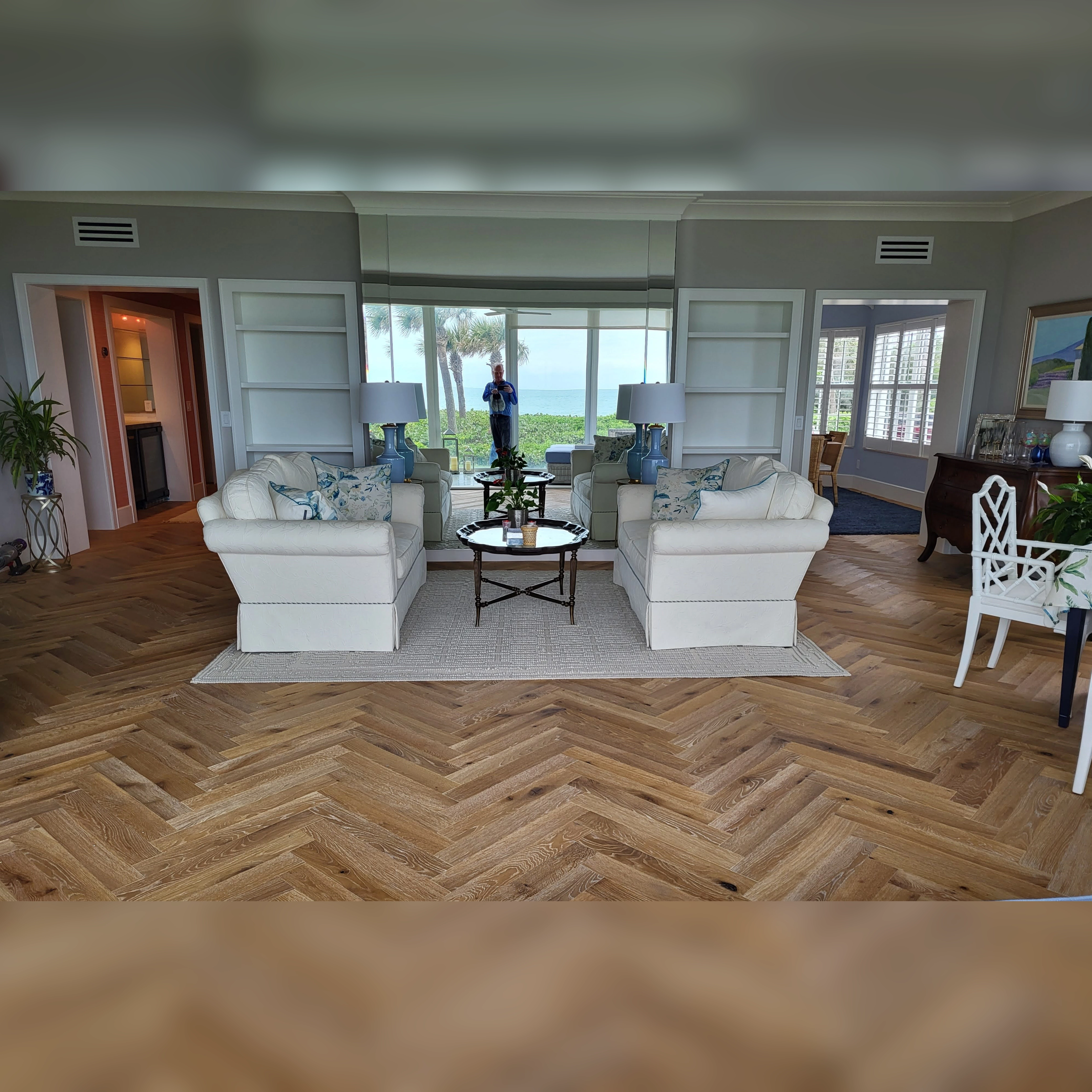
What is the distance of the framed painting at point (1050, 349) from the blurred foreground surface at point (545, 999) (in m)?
5.72

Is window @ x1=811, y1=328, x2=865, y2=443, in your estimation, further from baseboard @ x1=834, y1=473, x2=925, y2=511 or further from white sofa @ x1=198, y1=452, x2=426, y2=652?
white sofa @ x1=198, y1=452, x2=426, y2=652

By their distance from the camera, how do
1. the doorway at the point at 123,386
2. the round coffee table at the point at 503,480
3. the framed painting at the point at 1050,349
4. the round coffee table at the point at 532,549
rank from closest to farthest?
the round coffee table at the point at 532,549
the framed painting at the point at 1050,349
the round coffee table at the point at 503,480
the doorway at the point at 123,386

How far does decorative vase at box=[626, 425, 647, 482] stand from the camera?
18.4 ft

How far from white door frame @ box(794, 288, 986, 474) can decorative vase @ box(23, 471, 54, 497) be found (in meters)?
5.96

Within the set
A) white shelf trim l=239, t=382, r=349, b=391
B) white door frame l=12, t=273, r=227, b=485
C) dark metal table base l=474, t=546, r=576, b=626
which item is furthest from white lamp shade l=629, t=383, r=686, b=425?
white door frame l=12, t=273, r=227, b=485

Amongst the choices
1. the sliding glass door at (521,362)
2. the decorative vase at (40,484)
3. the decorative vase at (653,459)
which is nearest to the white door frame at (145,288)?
the decorative vase at (40,484)

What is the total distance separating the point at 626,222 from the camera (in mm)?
5457

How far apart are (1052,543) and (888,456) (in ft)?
21.0

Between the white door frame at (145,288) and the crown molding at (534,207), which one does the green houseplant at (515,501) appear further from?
the white door frame at (145,288)

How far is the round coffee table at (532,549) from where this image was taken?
395 cm

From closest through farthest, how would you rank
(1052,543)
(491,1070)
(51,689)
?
(491,1070) → (1052,543) → (51,689)

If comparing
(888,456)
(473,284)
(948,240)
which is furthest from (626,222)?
(888,456)
